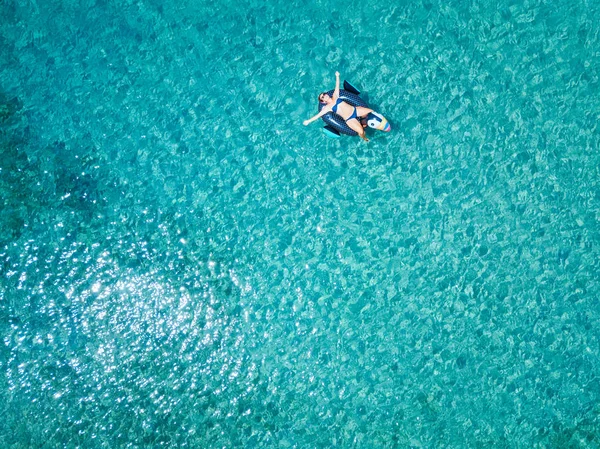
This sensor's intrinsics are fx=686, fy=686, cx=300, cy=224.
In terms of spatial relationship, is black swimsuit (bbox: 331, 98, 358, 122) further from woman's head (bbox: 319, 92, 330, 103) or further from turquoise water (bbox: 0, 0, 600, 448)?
turquoise water (bbox: 0, 0, 600, 448)

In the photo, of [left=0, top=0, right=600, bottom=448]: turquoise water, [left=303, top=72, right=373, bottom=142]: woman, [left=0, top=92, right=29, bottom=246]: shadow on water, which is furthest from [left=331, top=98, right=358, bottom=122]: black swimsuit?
[left=0, top=92, right=29, bottom=246]: shadow on water

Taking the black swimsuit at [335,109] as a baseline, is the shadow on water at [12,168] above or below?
above

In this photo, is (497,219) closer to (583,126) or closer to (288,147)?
(583,126)

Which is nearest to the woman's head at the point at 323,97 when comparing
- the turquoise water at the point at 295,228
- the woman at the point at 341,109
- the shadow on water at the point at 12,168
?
the woman at the point at 341,109

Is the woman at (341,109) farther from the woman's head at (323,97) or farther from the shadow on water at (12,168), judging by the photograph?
the shadow on water at (12,168)

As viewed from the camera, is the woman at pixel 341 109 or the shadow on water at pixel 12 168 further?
the shadow on water at pixel 12 168

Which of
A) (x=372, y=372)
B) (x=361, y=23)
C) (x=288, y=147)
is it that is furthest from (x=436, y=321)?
(x=361, y=23)
